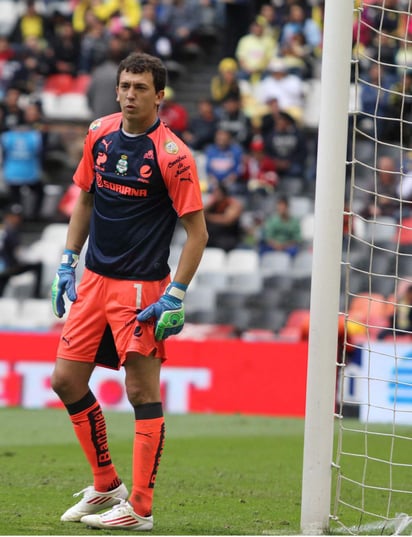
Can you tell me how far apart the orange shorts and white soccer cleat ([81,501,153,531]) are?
689 mm

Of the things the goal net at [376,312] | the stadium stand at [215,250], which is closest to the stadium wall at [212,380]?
the goal net at [376,312]

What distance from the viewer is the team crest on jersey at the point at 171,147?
5.98 m

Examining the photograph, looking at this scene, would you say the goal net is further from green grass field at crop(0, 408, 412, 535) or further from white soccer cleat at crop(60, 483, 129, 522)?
white soccer cleat at crop(60, 483, 129, 522)

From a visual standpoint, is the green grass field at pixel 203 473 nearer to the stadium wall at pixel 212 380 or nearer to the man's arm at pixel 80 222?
the stadium wall at pixel 212 380

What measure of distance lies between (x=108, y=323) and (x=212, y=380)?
7.56m

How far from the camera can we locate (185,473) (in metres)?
8.72

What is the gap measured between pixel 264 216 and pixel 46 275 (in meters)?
3.00

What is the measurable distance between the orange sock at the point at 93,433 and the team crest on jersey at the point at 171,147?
1.27m

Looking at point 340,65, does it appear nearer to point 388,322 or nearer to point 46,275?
point 388,322

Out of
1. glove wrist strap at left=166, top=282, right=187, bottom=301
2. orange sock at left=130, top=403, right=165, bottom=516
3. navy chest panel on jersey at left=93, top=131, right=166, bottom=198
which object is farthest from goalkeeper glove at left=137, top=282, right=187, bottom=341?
navy chest panel on jersey at left=93, top=131, right=166, bottom=198

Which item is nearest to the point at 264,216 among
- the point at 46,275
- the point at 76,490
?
the point at 46,275

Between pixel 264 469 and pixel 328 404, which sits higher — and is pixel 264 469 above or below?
below

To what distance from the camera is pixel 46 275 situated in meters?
16.5

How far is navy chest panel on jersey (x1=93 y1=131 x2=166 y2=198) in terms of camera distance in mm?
6000
